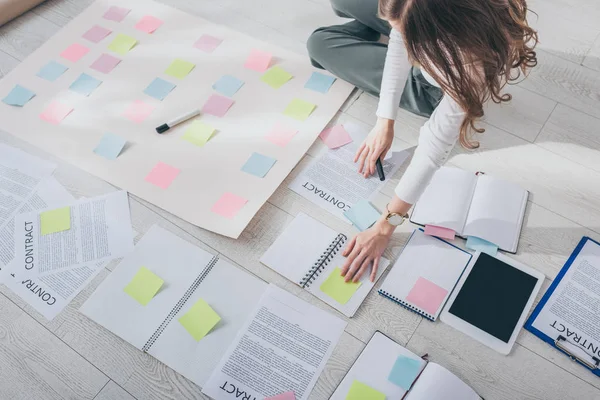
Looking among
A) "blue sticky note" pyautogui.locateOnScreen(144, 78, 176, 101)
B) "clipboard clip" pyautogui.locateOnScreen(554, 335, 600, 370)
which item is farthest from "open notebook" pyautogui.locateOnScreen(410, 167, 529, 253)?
"blue sticky note" pyautogui.locateOnScreen(144, 78, 176, 101)

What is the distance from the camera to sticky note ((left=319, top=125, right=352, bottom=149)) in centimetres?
134

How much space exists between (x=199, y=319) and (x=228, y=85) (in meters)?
0.69

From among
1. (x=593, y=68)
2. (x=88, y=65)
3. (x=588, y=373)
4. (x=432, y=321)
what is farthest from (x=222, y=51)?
(x=588, y=373)

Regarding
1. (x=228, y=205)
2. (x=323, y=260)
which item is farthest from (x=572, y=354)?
(x=228, y=205)

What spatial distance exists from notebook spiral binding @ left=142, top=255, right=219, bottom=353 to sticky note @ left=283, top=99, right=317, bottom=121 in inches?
18.0

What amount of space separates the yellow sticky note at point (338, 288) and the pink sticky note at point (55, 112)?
0.88 m

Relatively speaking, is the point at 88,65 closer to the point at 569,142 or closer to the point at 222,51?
the point at 222,51

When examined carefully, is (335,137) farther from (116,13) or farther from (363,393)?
(116,13)

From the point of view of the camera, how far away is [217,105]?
142 cm

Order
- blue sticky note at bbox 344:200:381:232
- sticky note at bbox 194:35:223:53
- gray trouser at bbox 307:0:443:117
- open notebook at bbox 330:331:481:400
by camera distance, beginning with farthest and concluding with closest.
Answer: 1. sticky note at bbox 194:35:223:53
2. gray trouser at bbox 307:0:443:117
3. blue sticky note at bbox 344:200:381:232
4. open notebook at bbox 330:331:481:400

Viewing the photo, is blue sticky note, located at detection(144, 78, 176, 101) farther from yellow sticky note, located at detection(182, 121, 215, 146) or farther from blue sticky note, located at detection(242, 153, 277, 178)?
blue sticky note, located at detection(242, 153, 277, 178)

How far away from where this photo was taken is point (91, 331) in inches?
43.4

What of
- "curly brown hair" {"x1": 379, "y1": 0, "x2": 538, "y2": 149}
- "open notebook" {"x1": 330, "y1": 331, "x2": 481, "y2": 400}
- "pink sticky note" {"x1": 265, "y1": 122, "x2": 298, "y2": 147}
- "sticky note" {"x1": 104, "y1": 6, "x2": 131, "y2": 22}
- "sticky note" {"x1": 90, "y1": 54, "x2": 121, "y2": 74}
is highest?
"curly brown hair" {"x1": 379, "y1": 0, "x2": 538, "y2": 149}

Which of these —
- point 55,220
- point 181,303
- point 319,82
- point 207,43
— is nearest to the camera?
point 181,303
